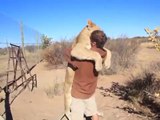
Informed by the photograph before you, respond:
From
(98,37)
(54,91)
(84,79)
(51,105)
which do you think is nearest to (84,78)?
(84,79)

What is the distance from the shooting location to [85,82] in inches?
193

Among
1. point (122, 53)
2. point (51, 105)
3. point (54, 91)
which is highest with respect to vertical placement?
point (122, 53)

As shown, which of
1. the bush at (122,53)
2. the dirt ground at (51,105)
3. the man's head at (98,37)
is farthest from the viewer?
the bush at (122,53)

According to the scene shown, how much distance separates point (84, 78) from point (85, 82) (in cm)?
6

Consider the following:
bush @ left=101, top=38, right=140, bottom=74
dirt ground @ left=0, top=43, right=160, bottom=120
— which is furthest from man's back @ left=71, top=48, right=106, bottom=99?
bush @ left=101, top=38, right=140, bottom=74

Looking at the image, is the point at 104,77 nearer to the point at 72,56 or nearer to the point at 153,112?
the point at 153,112

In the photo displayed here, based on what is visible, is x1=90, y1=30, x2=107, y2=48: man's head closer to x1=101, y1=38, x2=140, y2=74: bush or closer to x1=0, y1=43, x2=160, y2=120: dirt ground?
x1=0, y1=43, x2=160, y2=120: dirt ground

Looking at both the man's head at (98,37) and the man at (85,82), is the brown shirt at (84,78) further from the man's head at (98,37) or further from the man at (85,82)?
the man's head at (98,37)

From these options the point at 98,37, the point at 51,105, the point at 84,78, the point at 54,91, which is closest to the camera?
the point at 98,37

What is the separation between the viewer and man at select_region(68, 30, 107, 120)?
4746 mm

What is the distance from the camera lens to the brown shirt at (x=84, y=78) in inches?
190

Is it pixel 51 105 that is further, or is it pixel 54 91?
pixel 54 91

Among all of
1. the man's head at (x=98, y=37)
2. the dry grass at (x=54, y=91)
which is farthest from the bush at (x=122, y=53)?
the man's head at (x=98, y=37)

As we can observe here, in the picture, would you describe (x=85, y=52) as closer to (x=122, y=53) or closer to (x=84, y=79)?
(x=84, y=79)
